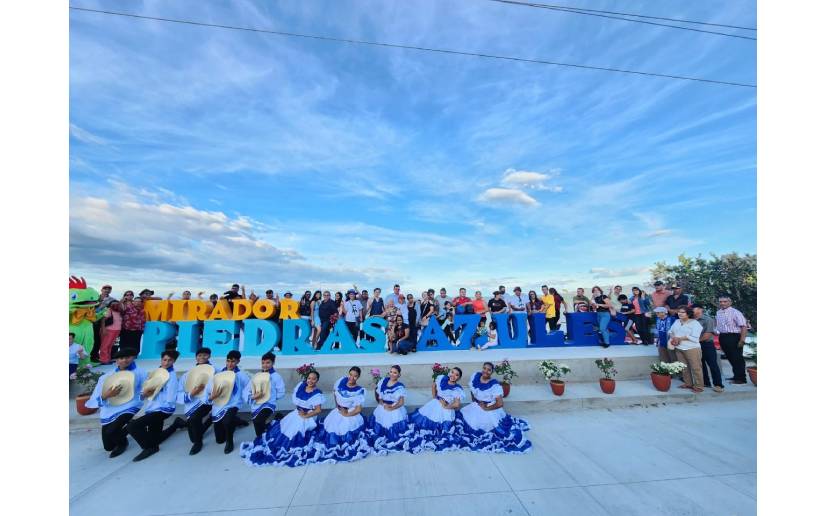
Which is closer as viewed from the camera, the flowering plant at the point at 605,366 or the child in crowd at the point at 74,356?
the child in crowd at the point at 74,356

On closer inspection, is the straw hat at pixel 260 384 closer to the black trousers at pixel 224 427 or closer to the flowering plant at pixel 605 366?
the black trousers at pixel 224 427

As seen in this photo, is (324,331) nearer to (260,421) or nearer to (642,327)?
(260,421)

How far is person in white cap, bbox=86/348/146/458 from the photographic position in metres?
4.80

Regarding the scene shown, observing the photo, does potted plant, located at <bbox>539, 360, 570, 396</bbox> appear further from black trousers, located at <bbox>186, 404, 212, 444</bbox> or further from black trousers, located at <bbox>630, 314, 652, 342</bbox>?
black trousers, located at <bbox>186, 404, 212, 444</bbox>

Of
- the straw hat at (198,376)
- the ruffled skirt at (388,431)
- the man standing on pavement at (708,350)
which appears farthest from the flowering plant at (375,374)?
the man standing on pavement at (708,350)

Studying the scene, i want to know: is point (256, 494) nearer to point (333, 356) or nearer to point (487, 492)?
point (487, 492)

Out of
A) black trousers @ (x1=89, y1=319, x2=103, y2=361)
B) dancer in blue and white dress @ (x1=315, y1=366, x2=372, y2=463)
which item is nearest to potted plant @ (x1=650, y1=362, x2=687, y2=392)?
dancer in blue and white dress @ (x1=315, y1=366, x2=372, y2=463)

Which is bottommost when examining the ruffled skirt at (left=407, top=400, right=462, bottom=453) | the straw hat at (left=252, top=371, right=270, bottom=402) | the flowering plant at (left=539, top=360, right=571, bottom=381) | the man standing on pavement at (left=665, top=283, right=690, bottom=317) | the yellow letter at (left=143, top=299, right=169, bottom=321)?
the ruffled skirt at (left=407, top=400, right=462, bottom=453)

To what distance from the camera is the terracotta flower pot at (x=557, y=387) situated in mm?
6488

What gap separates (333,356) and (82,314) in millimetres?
5982

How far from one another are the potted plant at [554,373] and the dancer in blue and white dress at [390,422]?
3.32 meters

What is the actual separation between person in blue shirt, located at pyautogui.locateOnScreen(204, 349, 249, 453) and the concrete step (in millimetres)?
901

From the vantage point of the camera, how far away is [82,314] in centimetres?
737

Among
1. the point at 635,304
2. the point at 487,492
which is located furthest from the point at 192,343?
the point at 635,304
